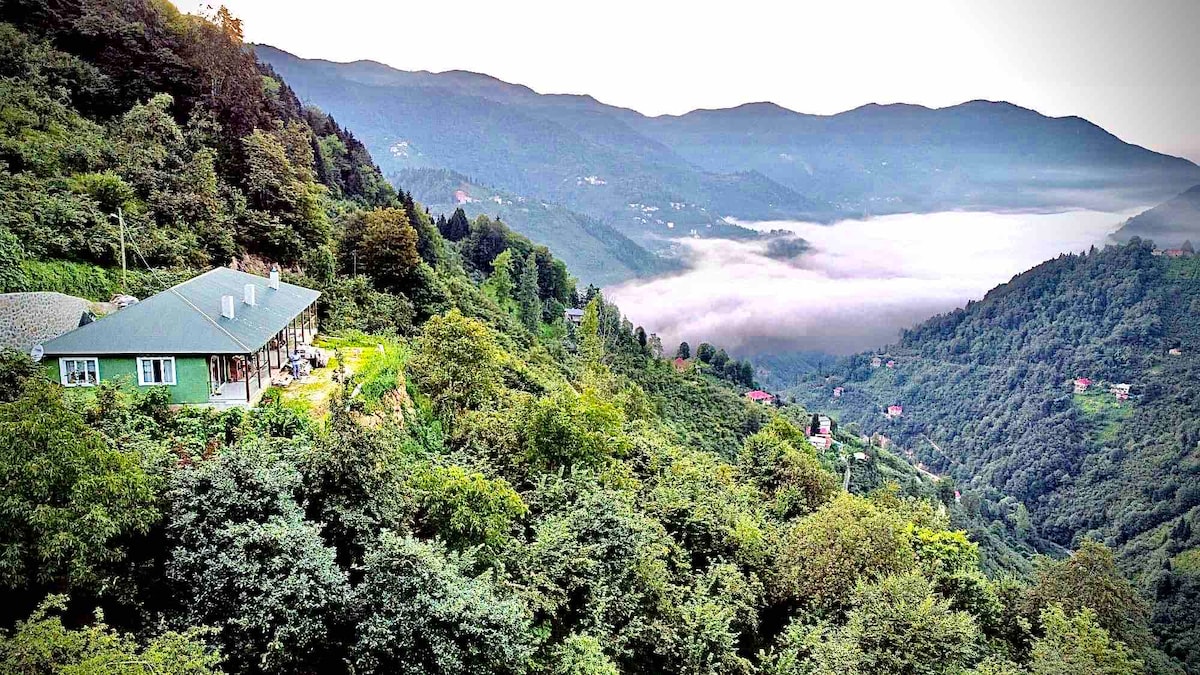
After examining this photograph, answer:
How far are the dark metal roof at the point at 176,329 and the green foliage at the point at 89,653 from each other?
9003mm

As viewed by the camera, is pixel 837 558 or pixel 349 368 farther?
pixel 349 368

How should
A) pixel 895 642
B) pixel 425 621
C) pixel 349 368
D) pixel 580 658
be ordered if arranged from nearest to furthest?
1. pixel 425 621
2. pixel 580 658
3. pixel 895 642
4. pixel 349 368

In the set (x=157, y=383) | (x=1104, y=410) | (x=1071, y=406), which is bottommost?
(x=1071, y=406)

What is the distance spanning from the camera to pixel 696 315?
189875mm

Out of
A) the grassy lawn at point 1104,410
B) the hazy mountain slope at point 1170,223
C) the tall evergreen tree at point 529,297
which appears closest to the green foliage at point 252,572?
the tall evergreen tree at point 529,297

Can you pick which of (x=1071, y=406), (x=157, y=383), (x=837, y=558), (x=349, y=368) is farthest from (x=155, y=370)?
(x=1071, y=406)

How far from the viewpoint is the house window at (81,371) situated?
1638 centimetres

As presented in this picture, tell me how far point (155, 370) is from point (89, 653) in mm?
10140

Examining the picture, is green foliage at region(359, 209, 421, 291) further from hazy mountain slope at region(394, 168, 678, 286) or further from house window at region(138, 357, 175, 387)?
hazy mountain slope at region(394, 168, 678, 286)

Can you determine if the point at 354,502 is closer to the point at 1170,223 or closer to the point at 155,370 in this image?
the point at 155,370

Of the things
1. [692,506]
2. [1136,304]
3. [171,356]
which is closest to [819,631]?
[692,506]

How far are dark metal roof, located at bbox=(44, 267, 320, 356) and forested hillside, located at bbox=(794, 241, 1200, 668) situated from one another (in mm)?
56822

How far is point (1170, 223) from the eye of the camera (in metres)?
154

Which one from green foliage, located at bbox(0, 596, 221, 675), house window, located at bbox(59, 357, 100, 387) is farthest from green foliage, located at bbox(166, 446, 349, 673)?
house window, located at bbox(59, 357, 100, 387)
